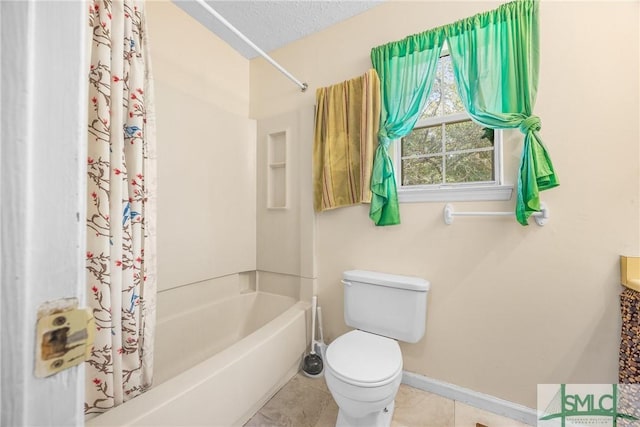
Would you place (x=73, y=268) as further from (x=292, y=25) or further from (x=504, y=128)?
(x=292, y=25)

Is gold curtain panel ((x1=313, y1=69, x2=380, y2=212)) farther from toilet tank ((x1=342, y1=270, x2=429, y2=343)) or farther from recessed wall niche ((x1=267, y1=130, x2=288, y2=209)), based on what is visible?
toilet tank ((x1=342, y1=270, x2=429, y2=343))

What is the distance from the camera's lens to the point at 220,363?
3.75 ft

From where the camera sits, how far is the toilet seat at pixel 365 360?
109cm

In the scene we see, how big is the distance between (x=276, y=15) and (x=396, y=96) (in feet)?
3.49

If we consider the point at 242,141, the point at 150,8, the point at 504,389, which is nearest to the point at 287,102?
the point at 242,141

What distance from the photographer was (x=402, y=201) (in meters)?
1.62

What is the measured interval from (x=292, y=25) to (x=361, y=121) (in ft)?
3.19

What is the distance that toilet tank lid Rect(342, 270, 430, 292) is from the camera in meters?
1.45

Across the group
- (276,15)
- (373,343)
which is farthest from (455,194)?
(276,15)

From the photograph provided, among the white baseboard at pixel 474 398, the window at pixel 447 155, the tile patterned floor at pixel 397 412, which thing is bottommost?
the tile patterned floor at pixel 397 412

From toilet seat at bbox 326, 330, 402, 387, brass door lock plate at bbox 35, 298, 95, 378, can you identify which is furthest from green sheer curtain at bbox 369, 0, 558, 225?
brass door lock plate at bbox 35, 298, 95, 378

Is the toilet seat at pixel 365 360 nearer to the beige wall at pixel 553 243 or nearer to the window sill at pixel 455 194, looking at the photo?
the beige wall at pixel 553 243

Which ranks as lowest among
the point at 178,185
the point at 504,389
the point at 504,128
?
the point at 504,389

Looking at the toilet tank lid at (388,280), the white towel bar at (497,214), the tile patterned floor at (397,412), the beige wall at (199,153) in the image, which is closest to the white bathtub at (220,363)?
the tile patterned floor at (397,412)
